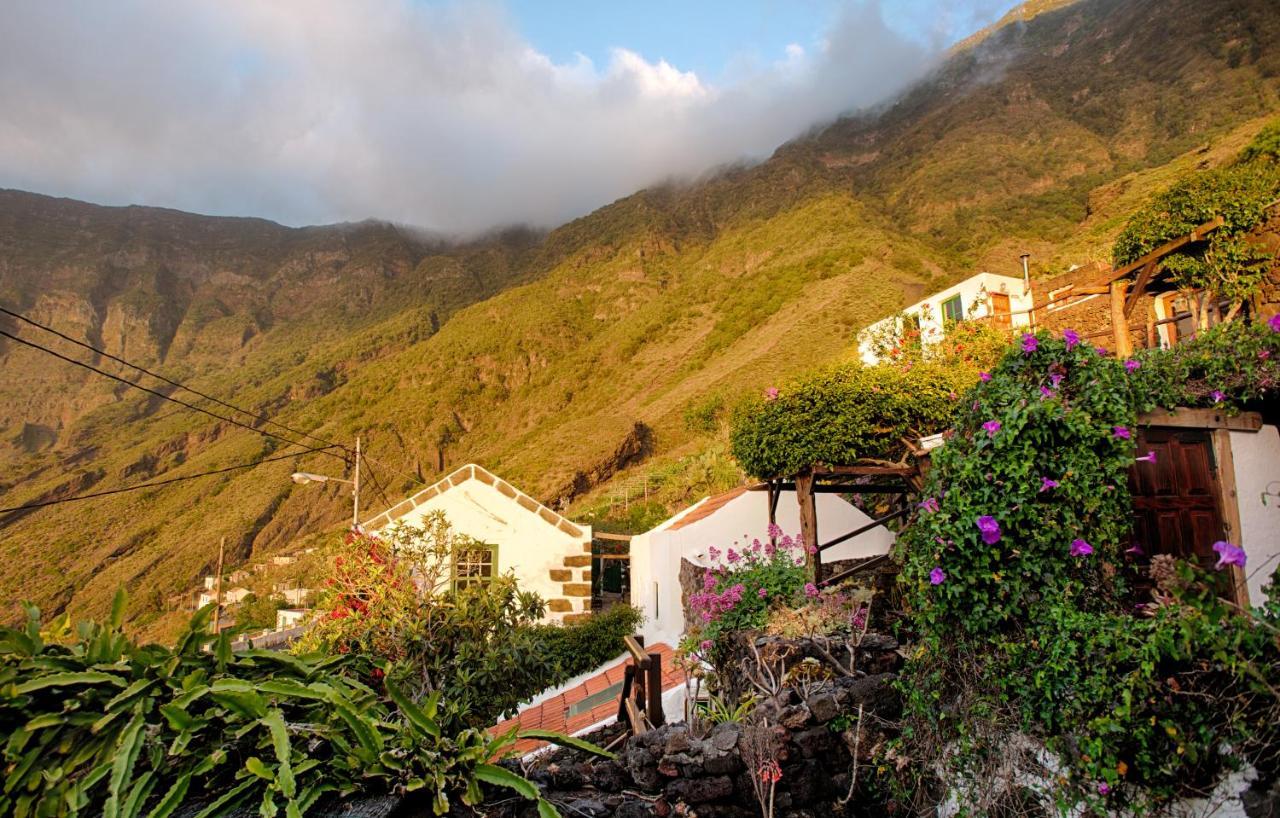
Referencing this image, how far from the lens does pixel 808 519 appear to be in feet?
26.0

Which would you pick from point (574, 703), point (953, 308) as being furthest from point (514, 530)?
point (953, 308)

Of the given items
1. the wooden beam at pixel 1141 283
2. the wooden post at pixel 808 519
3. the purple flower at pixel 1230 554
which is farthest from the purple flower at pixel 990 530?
the wooden beam at pixel 1141 283

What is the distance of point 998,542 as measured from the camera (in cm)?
386

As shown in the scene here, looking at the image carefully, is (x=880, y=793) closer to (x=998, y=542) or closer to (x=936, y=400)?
(x=998, y=542)

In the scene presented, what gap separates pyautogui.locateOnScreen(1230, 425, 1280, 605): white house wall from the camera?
541 cm

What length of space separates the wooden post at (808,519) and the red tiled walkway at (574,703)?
7.28ft

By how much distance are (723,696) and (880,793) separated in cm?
180

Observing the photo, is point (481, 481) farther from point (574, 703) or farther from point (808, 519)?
point (808, 519)

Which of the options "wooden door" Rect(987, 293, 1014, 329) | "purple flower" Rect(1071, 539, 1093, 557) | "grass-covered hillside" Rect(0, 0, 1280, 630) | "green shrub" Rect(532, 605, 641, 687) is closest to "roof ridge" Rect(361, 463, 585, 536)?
"green shrub" Rect(532, 605, 641, 687)

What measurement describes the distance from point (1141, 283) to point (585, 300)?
2891 inches

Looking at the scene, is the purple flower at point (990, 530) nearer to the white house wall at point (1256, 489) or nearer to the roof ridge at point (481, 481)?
the white house wall at point (1256, 489)

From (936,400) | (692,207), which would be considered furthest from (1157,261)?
(692,207)

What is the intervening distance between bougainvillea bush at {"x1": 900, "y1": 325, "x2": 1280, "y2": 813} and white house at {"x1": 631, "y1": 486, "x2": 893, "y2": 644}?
676 centimetres

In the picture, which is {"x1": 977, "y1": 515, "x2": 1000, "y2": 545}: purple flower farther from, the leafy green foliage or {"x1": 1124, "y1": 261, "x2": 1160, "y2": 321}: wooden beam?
{"x1": 1124, "y1": 261, "x2": 1160, "y2": 321}: wooden beam
